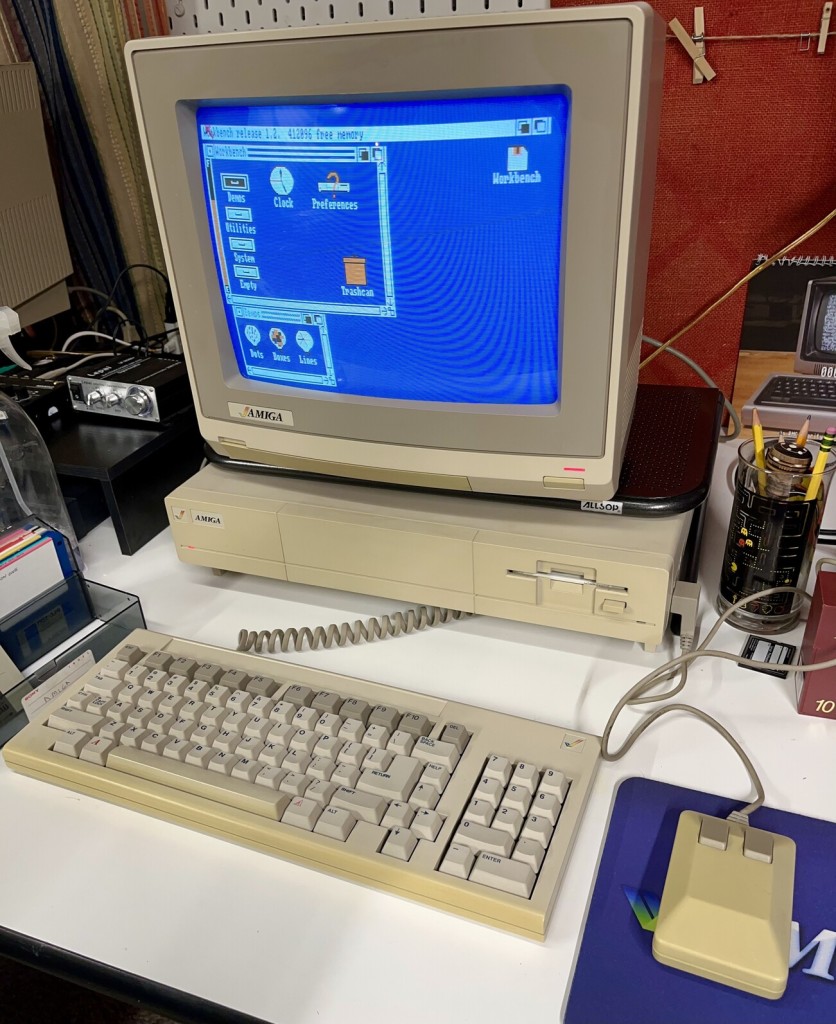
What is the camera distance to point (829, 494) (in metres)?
0.91

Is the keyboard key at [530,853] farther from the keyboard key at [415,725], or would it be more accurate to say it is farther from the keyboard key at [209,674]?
the keyboard key at [209,674]

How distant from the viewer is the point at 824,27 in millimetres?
938

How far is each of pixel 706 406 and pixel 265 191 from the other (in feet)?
1.77

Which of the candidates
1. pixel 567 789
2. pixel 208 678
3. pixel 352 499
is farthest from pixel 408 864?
pixel 352 499

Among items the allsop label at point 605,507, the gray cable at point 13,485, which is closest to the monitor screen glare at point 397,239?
the allsop label at point 605,507

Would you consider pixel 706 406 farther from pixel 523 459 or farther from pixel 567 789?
pixel 567 789

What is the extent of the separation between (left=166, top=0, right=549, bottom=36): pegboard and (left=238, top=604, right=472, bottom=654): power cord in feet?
1.93

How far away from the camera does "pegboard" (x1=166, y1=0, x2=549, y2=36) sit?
2.64 feet

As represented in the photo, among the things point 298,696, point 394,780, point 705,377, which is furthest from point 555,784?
point 705,377

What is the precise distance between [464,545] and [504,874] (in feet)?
1.02

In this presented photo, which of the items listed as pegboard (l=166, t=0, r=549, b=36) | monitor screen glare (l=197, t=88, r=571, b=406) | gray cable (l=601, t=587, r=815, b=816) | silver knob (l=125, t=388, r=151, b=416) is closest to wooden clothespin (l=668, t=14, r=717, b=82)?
pegboard (l=166, t=0, r=549, b=36)

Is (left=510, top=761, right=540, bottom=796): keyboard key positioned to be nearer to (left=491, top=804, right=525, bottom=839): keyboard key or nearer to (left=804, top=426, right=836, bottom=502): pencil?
(left=491, top=804, right=525, bottom=839): keyboard key

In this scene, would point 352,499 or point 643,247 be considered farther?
point 352,499

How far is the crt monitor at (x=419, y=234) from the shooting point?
0.62 metres
